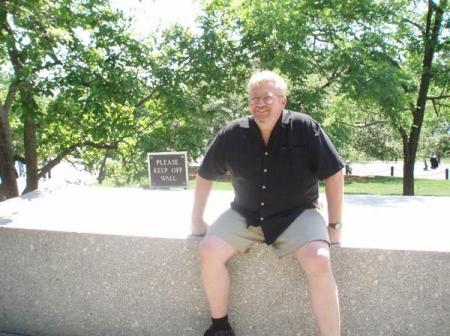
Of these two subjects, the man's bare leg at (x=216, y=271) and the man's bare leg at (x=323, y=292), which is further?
the man's bare leg at (x=216, y=271)

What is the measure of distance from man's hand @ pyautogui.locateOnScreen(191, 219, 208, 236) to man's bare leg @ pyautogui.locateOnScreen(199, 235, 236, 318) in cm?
19

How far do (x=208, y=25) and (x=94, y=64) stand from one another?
2731mm

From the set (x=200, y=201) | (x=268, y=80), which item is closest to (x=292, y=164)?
(x=268, y=80)

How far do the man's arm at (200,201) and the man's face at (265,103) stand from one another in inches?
19.7

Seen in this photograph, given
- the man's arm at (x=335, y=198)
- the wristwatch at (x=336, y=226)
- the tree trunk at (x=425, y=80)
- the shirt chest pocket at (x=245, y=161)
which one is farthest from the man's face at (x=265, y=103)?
the tree trunk at (x=425, y=80)

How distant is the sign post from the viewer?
5.12m

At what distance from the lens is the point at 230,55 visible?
7.55 meters

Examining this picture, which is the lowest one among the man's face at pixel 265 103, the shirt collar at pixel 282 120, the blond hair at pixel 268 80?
the shirt collar at pixel 282 120

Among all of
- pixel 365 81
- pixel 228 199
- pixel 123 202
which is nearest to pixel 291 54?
pixel 365 81

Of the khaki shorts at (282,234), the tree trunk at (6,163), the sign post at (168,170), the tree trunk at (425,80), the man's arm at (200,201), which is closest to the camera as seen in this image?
the khaki shorts at (282,234)

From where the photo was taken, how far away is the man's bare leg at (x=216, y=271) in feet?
8.69

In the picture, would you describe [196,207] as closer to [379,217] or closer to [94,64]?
[379,217]

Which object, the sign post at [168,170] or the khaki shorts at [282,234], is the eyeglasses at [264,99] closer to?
the khaki shorts at [282,234]

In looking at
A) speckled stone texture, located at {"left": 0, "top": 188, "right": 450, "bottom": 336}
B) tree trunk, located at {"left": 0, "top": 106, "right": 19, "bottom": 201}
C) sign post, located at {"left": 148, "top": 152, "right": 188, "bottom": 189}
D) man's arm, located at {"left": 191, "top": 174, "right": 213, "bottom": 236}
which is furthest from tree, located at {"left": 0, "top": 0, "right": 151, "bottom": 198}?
man's arm, located at {"left": 191, "top": 174, "right": 213, "bottom": 236}
